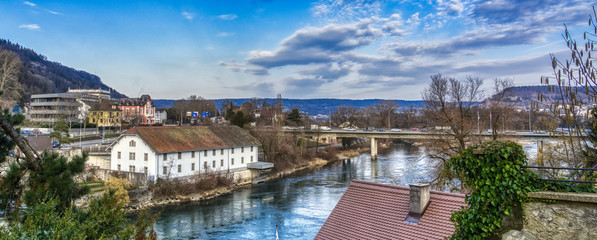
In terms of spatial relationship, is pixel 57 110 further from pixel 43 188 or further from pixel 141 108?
pixel 43 188

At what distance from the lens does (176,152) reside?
3597 cm

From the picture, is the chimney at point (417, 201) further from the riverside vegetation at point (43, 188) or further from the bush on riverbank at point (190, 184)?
the bush on riverbank at point (190, 184)

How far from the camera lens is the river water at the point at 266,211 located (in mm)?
22312

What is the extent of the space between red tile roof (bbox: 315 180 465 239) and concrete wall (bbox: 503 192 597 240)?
266 inches

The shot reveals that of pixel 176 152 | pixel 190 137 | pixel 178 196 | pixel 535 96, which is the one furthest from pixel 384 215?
pixel 190 137

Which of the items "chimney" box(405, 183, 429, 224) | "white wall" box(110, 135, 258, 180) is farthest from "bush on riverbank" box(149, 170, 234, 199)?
"chimney" box(405, 183, 429, 224)

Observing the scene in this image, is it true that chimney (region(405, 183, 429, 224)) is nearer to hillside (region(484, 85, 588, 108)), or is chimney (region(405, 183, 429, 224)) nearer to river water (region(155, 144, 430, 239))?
hillside (region(484, 85, 588, 108))

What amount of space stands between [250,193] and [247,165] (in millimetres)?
9141

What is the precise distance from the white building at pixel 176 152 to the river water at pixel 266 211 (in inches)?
212

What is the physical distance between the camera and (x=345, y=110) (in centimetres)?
11619

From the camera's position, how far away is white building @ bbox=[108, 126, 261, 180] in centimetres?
3475

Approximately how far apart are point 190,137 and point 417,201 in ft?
105

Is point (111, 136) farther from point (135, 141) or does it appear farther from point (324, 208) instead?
point (324, 208)

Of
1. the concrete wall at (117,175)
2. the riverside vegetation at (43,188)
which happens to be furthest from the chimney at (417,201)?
the concrete wall at (117,175)
